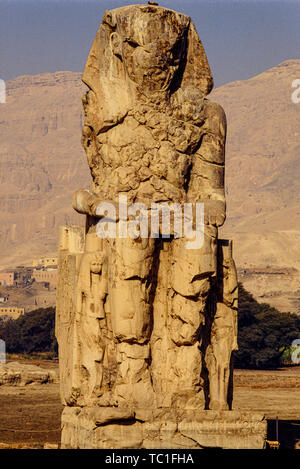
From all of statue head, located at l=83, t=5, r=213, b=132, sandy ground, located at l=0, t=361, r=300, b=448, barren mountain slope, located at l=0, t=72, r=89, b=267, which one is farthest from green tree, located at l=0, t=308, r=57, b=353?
barren mountain slope, located at l=0, t=72, r=89, b=267

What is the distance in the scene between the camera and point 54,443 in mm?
12352

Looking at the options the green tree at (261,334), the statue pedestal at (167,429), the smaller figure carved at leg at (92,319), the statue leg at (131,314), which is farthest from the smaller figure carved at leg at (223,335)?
the green tree at (261,334)

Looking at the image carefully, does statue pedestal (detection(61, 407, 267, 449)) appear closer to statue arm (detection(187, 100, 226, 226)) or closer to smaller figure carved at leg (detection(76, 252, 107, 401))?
smaller figure carved at leg (detection(76, 252, 107, 401))

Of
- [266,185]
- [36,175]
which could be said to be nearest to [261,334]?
[266,185]

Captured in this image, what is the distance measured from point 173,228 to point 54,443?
3.09 meters

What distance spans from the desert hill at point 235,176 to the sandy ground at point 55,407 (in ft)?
195

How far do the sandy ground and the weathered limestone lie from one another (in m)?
1.66

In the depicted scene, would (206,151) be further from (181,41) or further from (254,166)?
(254,166)

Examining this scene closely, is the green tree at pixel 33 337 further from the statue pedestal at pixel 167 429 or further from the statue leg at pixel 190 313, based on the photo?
Answer: the statue pedestal at pixel 167 429

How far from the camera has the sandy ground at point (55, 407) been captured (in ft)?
44.8

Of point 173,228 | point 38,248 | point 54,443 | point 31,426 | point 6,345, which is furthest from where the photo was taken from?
point 38,248

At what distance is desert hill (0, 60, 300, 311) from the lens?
101812 mm
